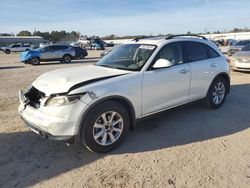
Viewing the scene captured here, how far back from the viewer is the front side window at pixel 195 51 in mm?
5867

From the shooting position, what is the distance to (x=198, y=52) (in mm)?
6141

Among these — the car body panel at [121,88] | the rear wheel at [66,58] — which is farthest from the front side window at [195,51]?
the rear wheel at [66,58]

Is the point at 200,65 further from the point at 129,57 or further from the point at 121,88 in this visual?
the point at 121,88

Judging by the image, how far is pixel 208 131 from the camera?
5344 mm

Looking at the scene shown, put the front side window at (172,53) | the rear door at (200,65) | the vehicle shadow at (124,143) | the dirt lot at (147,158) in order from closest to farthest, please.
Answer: the dirt lot at (147,158) → the vehicle shadow at (124,143) → the front side window at (172,53) → the rear door at (200,65)

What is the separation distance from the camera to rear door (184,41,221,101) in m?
5.83

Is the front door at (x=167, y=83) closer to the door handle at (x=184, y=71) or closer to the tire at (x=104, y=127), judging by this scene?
the door handle at (x=184, y=71)

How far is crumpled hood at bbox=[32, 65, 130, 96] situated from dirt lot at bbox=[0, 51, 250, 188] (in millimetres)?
1014

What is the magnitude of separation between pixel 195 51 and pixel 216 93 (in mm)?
1259

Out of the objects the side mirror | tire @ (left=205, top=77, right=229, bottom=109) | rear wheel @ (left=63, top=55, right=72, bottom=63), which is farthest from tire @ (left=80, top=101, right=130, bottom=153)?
rear wheel @ (left=63, top=55, right=72, bottom=63)

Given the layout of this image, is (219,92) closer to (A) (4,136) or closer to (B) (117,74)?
(B) (117,74)

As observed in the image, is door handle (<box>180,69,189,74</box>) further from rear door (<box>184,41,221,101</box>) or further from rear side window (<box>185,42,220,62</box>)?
rear side window (<box>185,42,220,62</box>)

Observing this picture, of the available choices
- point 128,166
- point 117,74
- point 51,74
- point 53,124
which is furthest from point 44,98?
point 128,166

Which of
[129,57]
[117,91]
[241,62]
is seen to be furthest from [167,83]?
[241,62]
